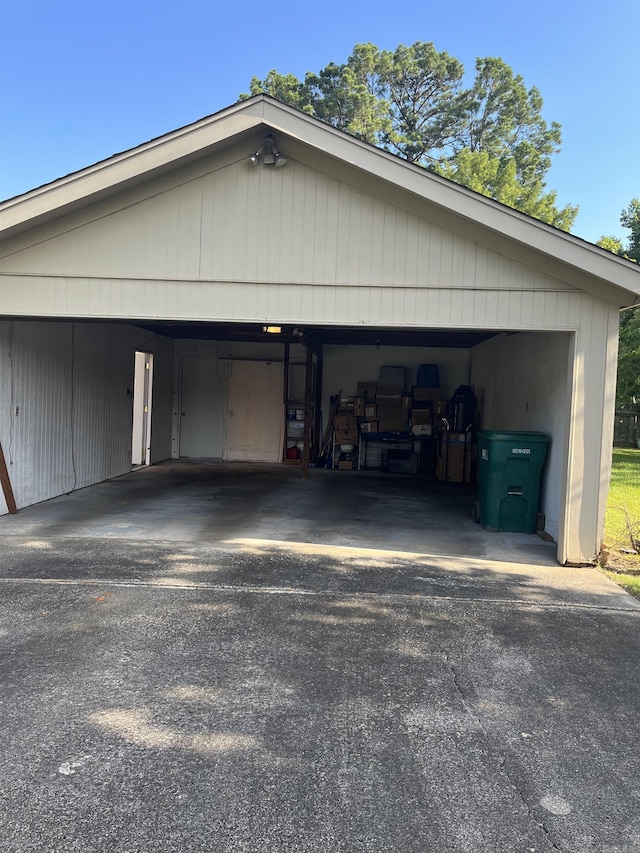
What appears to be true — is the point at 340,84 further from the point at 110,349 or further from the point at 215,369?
the point at 110,349

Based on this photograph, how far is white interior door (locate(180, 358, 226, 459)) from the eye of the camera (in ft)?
46.3

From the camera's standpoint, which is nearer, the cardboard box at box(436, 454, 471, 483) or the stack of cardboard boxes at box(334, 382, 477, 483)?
the cardboard box at box(436, 454, 471, 483)

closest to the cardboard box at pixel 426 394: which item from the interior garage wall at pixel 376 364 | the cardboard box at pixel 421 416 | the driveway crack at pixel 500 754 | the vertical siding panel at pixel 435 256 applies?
the cardboard box at pixel 421 416

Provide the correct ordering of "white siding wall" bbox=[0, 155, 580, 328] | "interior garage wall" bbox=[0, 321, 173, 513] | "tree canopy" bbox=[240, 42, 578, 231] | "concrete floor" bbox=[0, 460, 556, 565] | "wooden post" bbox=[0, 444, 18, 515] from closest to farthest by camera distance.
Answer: "white siding wall" bbox=[0, 155, 580, 328] < "concrete floor" bbox=[0, 460, 556, 565] < "wooden post" bbox=[0, 444, 18, 515] < "interior garage wall" bbox=[0, 321, 173, 513] < "tree canopy" bbox=[240, 42, 578, 231]

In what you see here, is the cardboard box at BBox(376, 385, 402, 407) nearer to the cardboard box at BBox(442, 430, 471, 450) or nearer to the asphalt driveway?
the cardboard box at BBox(442, 430, 471, 450)

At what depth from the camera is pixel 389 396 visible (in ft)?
43.8

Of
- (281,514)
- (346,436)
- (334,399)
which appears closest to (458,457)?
(346,436)

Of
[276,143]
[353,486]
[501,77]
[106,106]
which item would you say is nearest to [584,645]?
[276,143]

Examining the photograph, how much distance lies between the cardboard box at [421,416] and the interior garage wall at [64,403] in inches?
225

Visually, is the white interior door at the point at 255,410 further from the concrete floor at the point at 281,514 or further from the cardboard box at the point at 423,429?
the cardboard box at the point at 423,429

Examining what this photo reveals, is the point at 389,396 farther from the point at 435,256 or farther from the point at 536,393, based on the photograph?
the point at 435,256

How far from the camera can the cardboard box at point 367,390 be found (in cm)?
1349

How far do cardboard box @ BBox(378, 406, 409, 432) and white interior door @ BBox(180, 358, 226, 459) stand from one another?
366cm

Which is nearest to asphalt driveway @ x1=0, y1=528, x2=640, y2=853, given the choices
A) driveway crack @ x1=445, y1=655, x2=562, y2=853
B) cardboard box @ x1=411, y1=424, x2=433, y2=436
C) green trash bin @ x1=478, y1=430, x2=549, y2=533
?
driveway crack @ x1=445, y1=655, x2=562, y2=853
